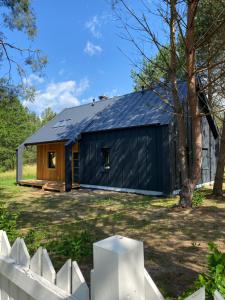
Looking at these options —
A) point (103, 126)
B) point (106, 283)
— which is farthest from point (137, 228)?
point (103, 126)

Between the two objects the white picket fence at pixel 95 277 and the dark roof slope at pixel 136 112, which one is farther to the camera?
the dark roof slope at pixel 136 112

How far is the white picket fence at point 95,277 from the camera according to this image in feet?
4.16

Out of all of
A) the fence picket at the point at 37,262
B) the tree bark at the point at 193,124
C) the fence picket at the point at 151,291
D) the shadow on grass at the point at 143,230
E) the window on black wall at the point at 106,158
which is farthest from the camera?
the window on black wall at the point at 106,158

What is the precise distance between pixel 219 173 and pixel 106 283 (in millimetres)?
12300

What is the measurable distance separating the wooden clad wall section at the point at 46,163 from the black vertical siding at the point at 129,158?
2930 mm

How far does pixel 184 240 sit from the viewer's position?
5.91 m

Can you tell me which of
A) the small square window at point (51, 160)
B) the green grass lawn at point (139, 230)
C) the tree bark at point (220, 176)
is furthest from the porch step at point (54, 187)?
the tree bark at point (220, 176)

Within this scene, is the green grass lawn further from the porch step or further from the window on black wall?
the window on black wall

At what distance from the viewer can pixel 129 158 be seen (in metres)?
15.3

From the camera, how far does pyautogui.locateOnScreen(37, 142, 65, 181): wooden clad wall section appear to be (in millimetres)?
20609

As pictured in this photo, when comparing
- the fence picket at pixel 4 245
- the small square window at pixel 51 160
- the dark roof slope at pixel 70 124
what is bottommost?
the fence picket at pixel 4 245

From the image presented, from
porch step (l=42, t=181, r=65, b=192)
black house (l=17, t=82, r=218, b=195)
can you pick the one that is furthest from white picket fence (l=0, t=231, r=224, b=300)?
porch step (l=42, t=181, r=65, b=192)

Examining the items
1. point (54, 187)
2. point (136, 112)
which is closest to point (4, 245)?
point (136, 112)

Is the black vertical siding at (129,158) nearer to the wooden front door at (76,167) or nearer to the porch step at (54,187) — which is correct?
the wooden front door at (76,167)
